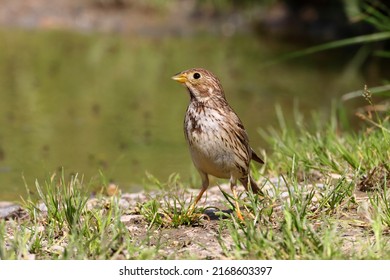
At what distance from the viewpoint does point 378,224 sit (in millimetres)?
4574

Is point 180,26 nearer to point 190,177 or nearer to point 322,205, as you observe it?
point 190,177

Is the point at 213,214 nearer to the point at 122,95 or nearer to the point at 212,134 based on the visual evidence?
the point at 212,134

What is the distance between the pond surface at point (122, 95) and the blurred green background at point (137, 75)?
0.06ft

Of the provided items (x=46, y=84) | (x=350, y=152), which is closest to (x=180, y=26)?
(x=46, y=84)

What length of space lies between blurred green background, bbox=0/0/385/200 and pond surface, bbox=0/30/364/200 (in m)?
0.02

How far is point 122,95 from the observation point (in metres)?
11.3

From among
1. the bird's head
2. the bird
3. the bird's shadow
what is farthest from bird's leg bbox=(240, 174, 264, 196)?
the bird's head

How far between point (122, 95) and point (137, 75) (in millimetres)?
1312

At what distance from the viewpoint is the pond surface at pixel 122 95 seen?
326 inches

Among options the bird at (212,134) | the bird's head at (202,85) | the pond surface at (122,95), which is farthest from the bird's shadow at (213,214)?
the pond surface at (122,95)

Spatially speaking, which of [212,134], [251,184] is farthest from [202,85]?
[251,184]

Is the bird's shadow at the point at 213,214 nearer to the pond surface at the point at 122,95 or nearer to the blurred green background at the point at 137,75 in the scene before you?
the blurred green background at the point at 137,75

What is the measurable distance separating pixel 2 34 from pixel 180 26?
11.5ft

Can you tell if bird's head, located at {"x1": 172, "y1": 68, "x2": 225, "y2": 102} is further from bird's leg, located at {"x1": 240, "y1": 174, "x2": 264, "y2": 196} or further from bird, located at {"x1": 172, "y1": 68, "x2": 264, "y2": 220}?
bird's leg, located at {"x1": 240, "y1": 174, "x2": 264, "y2": 196}
